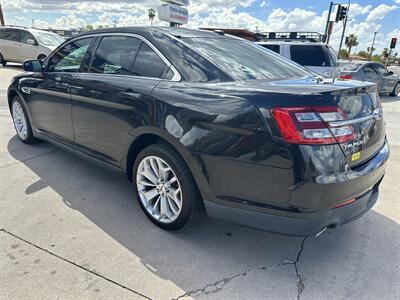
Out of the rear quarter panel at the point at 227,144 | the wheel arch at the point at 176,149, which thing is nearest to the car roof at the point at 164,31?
the rear quarter panel at the point at 227,144

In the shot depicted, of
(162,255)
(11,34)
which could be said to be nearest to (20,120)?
(162,255)

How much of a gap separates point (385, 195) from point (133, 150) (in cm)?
279

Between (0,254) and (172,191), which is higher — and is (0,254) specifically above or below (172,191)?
below

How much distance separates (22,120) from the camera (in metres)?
4.64

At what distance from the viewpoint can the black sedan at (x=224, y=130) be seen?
1912mm

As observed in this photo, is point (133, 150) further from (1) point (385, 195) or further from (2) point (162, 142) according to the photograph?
(1) point (385, 195)

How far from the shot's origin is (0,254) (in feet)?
7.77

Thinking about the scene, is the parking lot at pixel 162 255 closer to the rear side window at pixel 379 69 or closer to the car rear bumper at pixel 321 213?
the car rear bumper at pixel 321 213

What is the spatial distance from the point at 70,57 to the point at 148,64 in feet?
4.73

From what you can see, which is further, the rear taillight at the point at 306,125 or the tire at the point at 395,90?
the tire at the point at 395,90

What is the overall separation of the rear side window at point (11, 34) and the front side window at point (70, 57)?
12.8m

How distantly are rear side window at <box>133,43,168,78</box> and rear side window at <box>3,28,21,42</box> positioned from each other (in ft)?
47.2

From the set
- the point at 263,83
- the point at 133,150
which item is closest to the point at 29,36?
the point at 133,150

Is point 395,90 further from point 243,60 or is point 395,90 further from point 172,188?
point 172,188
